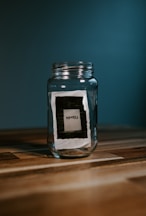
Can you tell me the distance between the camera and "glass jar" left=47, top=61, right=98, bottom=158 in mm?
849

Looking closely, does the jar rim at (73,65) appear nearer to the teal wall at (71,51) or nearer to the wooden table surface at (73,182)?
the wooden table surface at (73,182)

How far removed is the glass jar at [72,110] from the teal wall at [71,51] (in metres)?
1.85

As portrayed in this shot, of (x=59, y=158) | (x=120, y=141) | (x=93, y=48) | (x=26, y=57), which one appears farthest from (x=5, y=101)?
(x=59, y=158)

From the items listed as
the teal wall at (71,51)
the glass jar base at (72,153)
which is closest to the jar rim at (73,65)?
the glass jar base at (72,153)

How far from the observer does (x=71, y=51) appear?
294 cm

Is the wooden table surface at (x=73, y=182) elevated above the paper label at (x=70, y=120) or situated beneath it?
situated beneath

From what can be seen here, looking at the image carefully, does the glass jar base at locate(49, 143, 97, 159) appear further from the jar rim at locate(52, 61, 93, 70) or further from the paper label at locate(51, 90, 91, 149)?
the jar rim at locate(52, 61, 93, 70)

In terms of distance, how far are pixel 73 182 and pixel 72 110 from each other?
261mm

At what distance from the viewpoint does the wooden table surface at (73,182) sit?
0.50 metres

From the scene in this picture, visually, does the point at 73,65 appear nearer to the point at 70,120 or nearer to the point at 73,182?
the point at 70,120

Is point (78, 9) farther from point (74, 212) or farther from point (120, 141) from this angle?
point (74, 212)

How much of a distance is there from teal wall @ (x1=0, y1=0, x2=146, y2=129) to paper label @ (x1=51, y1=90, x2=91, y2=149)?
190 centimetres

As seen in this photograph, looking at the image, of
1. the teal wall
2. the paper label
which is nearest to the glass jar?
the paper label

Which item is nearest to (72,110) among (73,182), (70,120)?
(70,120)
